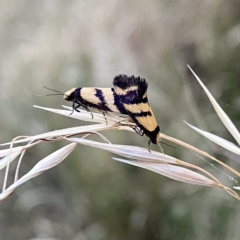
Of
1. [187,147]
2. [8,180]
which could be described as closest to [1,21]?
[8,180]

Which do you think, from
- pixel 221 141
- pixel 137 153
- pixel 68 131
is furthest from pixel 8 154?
pixel 221 141

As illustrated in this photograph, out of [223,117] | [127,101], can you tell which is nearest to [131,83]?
[127,101]

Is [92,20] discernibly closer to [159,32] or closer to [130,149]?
[159,32]

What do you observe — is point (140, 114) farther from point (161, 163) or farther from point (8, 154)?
point (8, 154)

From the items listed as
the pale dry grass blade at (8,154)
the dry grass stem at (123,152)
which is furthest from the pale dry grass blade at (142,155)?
the pale dry grass blade at (8,154)

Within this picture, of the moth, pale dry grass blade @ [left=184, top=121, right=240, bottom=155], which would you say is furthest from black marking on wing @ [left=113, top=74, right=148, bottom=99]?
pale dry grass blade @ [left=184, top=121, right=240, bottom=155]

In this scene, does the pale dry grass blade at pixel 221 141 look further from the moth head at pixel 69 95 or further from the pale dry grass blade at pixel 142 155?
the moth head at pixel 69 95

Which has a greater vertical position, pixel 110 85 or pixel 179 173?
pixel 110 85

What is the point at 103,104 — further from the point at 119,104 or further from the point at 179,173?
the point at 179,173
